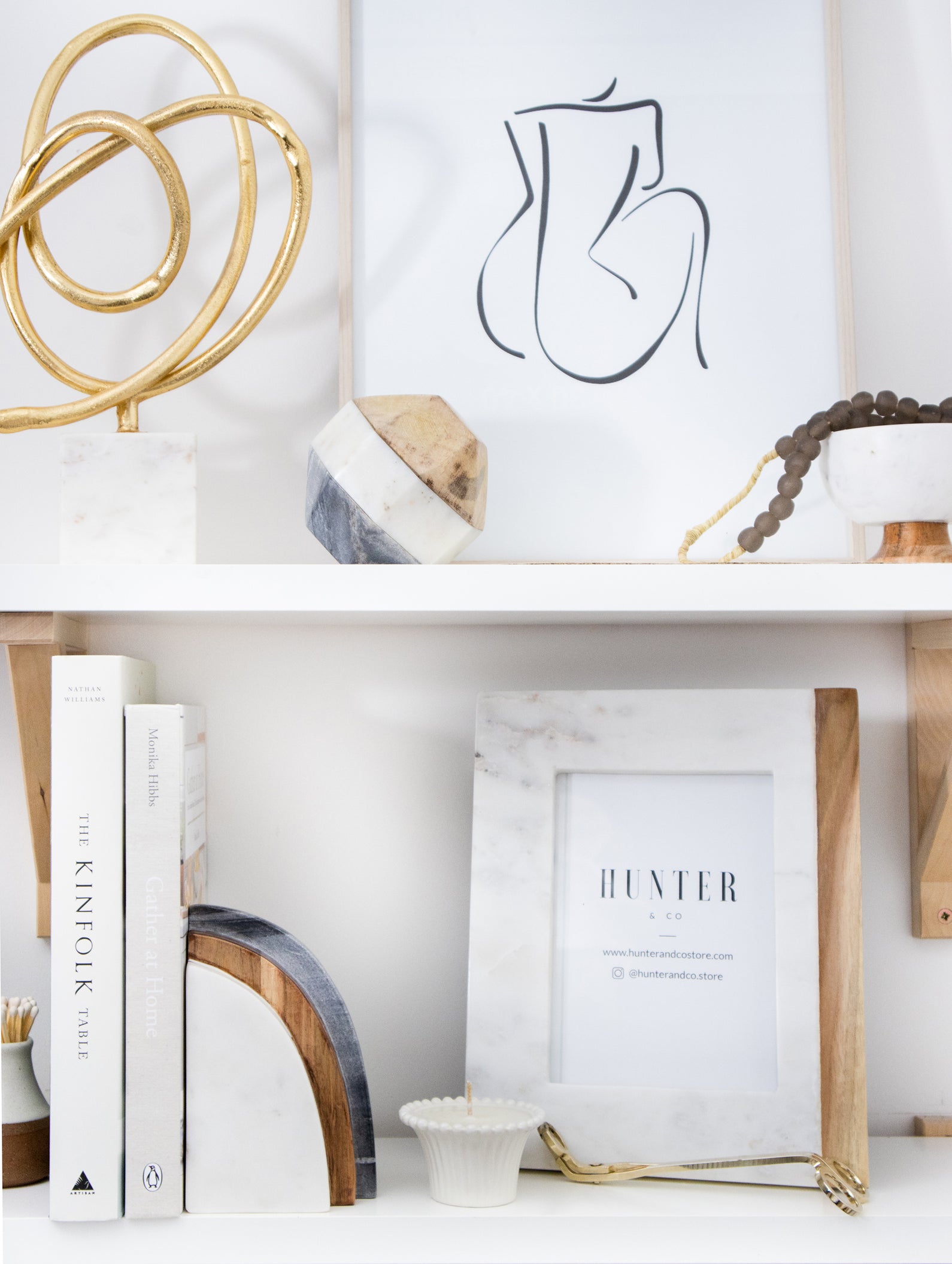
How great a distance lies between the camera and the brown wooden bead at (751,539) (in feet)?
2.49

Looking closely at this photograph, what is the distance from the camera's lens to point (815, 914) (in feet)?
2.45

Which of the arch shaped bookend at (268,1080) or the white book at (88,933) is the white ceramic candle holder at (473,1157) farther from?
the white book at (88,933)

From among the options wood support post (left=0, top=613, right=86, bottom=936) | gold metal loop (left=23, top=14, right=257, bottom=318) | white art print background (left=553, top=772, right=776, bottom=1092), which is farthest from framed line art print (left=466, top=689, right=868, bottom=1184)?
gold metal loop (left=23, top=14, right=257, bottom=318)

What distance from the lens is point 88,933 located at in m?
0.68

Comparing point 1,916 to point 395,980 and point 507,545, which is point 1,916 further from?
point 507,545

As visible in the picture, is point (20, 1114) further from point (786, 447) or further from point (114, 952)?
point (786, 447)

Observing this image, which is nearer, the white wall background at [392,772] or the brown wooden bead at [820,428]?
the brown wooden bead at [820,428]

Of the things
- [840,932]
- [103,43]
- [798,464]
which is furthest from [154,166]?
[840,932]

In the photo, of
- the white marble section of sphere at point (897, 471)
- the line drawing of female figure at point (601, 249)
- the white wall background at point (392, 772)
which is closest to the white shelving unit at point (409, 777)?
the white wall background at point (392, 772)

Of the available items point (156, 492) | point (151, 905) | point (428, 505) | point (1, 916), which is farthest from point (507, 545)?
point (1, 916)

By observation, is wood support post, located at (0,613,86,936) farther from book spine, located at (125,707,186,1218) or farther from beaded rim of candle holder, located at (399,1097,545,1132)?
beaded rim of candle holder, located at (399,1097,545,1132)

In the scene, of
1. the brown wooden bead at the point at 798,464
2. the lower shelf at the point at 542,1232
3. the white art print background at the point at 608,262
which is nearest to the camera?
the lower shelf at the point at 542,1232

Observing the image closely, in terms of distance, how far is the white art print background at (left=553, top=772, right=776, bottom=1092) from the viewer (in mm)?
750

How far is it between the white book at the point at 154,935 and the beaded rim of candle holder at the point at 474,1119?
146 millimetres
